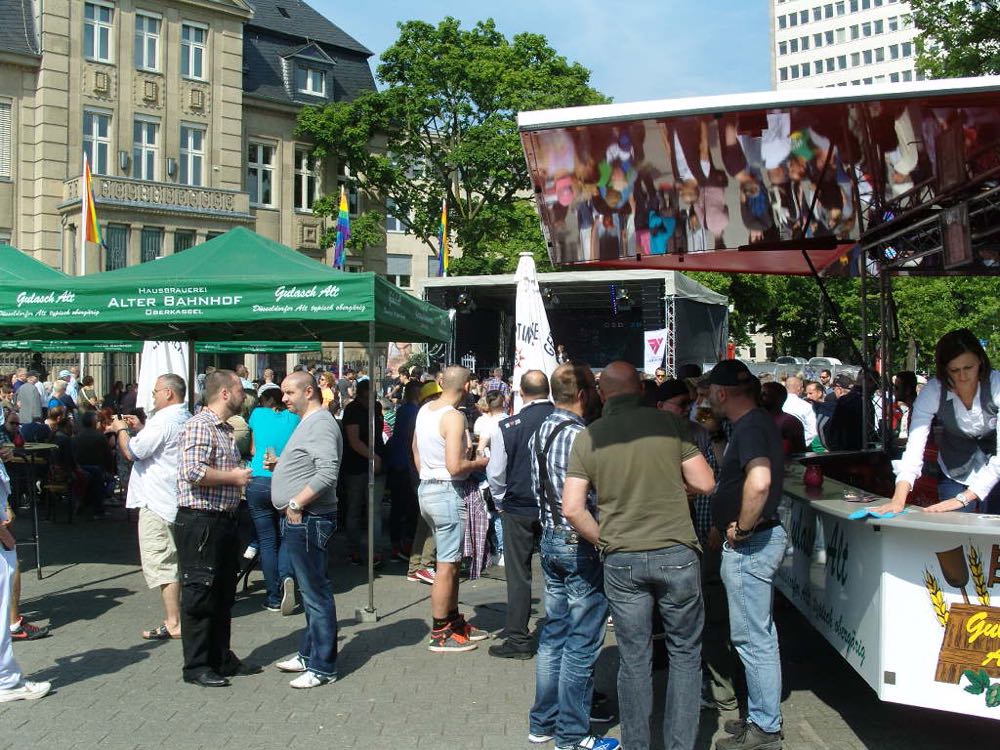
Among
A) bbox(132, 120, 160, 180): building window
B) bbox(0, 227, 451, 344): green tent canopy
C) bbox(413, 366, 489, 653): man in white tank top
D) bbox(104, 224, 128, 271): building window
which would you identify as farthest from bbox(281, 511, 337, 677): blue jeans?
bbox(132, 120, 160, 180): building window

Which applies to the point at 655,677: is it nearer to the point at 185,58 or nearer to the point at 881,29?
the point at 185,58

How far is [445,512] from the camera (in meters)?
7.19

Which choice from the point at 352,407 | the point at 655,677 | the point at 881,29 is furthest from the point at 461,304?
the point at 881,29

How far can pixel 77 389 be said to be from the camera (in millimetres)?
21219

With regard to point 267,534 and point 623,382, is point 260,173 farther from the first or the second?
point 623,382

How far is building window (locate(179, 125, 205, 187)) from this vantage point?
34812mm

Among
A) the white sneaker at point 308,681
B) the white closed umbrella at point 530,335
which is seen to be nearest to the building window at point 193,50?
the white closed umbrella at point 530,335

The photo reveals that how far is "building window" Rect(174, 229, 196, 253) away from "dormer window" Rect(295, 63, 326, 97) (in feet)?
28.6

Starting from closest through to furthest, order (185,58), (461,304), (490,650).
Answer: (490,650)
(461,304)
(185,58)

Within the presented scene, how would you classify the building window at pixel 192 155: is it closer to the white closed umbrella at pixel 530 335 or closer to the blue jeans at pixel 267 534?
the white closed umbrella at pixel 530 335

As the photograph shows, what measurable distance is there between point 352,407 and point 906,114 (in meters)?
6.16

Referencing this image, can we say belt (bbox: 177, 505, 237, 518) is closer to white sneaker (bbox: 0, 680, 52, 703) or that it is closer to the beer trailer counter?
white sneaker (bbox: 0, 680, 52, 703)

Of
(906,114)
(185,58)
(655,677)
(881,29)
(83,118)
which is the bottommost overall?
(655,677)

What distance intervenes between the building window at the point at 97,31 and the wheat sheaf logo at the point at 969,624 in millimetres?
33067
